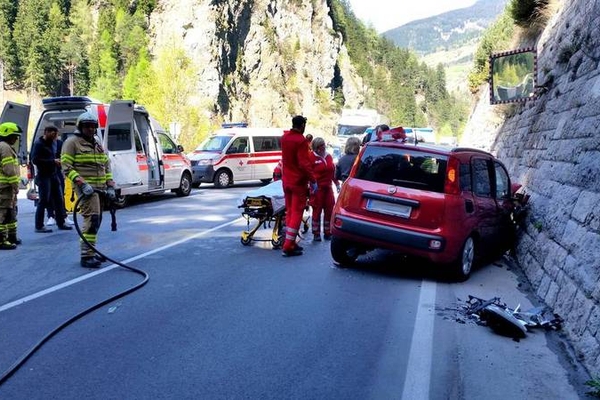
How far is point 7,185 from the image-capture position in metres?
9.23

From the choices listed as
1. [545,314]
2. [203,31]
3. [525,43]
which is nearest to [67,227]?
[545,314]

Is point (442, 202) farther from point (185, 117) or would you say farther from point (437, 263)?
point (185, 117)

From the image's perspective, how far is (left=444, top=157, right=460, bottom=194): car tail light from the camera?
7.23m

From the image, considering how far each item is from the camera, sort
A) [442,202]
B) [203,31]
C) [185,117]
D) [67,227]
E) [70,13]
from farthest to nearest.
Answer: [70,13]
[203,31]
[185,117]
[67,227]
[442,202]

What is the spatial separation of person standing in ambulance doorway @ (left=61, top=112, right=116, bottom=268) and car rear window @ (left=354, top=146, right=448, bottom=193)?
3434mm

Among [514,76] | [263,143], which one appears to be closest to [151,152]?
[263,143]

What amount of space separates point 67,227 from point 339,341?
25.3 feet

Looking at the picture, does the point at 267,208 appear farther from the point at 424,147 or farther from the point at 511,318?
the point at 511,318

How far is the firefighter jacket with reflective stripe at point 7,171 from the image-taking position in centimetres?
915

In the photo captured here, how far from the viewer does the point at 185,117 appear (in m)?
39.3

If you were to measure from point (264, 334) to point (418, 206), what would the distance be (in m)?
2.92

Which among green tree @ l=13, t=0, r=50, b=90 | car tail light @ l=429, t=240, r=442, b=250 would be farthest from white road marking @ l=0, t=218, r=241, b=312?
green tree @ l=13, t=0, r=50, b=90

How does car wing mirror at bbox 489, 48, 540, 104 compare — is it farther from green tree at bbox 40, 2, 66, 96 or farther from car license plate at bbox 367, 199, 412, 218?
green tree at bbox 40, 2, 66, 96

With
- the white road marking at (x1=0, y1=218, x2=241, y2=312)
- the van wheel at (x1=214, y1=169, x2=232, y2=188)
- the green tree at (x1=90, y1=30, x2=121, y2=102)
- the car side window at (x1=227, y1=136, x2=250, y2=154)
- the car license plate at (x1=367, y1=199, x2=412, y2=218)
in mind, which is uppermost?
the green tree at (x1=90, y1=30, x2=121, y2=102)
